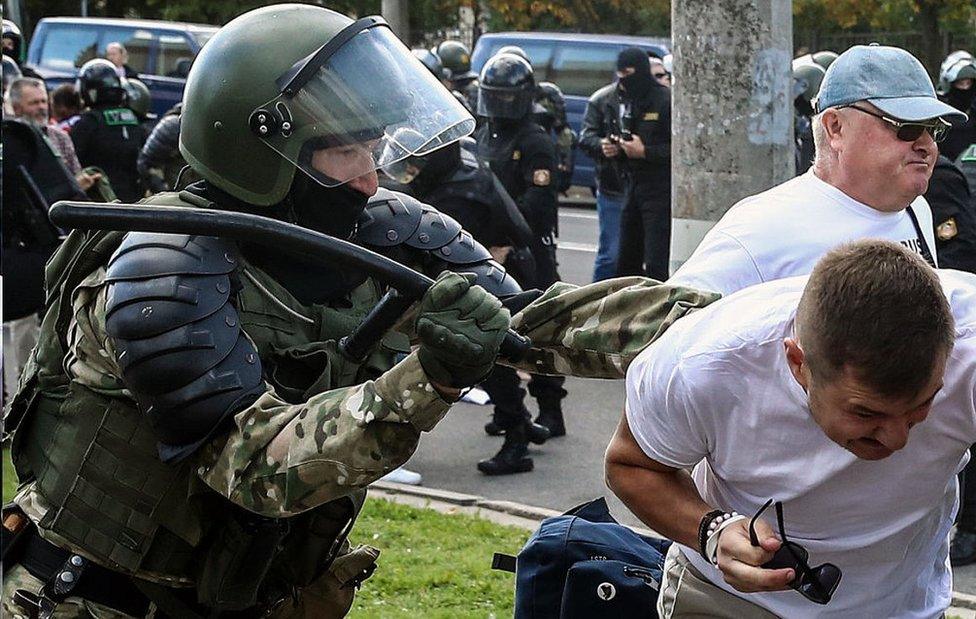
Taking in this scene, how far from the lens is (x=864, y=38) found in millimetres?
23625

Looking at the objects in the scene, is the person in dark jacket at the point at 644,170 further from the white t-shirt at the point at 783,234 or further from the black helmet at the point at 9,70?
the white t-shirt at the point at 783,234

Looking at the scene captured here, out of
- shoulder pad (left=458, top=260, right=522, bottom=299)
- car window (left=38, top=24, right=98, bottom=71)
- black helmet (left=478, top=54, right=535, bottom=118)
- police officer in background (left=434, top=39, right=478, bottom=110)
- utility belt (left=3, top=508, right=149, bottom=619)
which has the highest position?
shoulder pad (left=458, top=260, right=522, bottom=299)

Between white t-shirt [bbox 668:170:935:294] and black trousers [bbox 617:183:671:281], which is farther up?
white t-shirt [bbox 668:170:935:294]

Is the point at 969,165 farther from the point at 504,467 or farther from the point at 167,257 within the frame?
the point at 167,257

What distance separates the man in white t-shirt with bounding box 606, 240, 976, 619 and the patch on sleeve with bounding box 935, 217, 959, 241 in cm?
295

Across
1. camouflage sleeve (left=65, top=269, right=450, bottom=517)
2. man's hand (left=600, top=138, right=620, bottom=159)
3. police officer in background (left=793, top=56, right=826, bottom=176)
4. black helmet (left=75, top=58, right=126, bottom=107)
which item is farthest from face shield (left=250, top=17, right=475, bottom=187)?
black helmet (left=75, top=58, right=126, bottom=107)

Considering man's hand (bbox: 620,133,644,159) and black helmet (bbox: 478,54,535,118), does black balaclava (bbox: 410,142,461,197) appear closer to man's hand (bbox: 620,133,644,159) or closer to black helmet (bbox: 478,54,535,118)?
black helmet (bbox: 478,54,535,118)

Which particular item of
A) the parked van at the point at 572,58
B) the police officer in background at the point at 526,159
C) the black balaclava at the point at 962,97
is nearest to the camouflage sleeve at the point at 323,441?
the police officer in background at the point at 526,159

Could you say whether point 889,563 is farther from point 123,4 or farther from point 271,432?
point 123,4

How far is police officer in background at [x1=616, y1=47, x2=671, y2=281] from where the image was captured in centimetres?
866

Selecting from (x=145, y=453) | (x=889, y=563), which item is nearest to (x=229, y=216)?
(x=145, y=453)

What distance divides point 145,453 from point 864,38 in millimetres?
22559

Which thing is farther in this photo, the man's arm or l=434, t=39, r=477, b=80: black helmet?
l=434, t=39, r=477, b=80: black helmet

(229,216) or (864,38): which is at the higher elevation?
(229,216)
